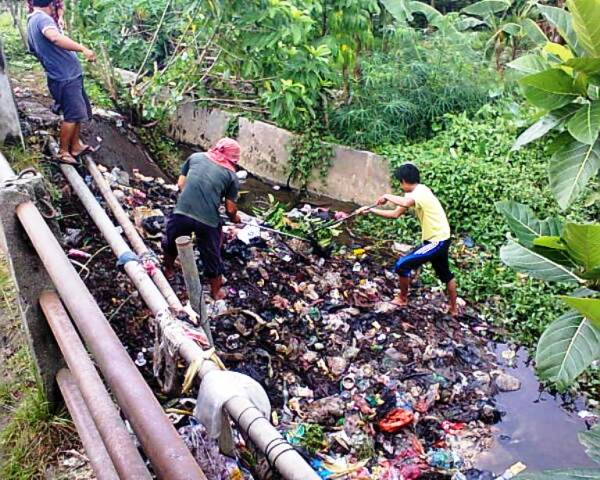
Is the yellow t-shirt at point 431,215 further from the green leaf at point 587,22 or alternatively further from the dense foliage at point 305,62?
the green leaf at point 587,22

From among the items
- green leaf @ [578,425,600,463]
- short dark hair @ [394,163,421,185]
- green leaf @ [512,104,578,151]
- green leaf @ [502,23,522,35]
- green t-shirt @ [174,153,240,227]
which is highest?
green leaf @ [512,104,578,151]

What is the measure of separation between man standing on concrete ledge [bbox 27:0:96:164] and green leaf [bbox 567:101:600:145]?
13.1ft

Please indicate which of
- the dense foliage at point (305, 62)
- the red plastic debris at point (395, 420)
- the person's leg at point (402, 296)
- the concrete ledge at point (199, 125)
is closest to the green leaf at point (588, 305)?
the red plastic debris at point (395, 420)

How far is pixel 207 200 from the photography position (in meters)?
4.29

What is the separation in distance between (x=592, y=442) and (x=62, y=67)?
476 centimetres

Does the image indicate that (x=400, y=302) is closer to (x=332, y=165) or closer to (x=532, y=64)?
(x=332, y=165)

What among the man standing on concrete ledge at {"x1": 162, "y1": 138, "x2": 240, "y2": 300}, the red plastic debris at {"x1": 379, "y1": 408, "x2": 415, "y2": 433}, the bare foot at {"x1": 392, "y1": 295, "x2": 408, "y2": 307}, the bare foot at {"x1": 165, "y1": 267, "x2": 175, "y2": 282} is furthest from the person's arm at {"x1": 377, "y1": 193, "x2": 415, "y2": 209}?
the bare foot at {"x1": 165, "y1": 267, "x2": 175, "y2": 282}

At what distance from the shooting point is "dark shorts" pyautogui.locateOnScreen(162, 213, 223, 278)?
4348 millimetres

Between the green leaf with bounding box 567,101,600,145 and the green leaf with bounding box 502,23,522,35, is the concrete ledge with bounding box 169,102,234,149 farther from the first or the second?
the green leaf with bounding box 567,101,600,145

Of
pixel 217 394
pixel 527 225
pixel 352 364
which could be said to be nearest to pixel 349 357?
pixel 352 364

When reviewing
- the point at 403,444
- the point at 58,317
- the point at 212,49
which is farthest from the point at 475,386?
the point at 212,49

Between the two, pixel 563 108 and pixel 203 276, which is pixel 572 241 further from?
pixel 203 276

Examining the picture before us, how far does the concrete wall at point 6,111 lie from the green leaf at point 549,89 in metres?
A: 4.09

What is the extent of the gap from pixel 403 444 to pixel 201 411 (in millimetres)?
2408
